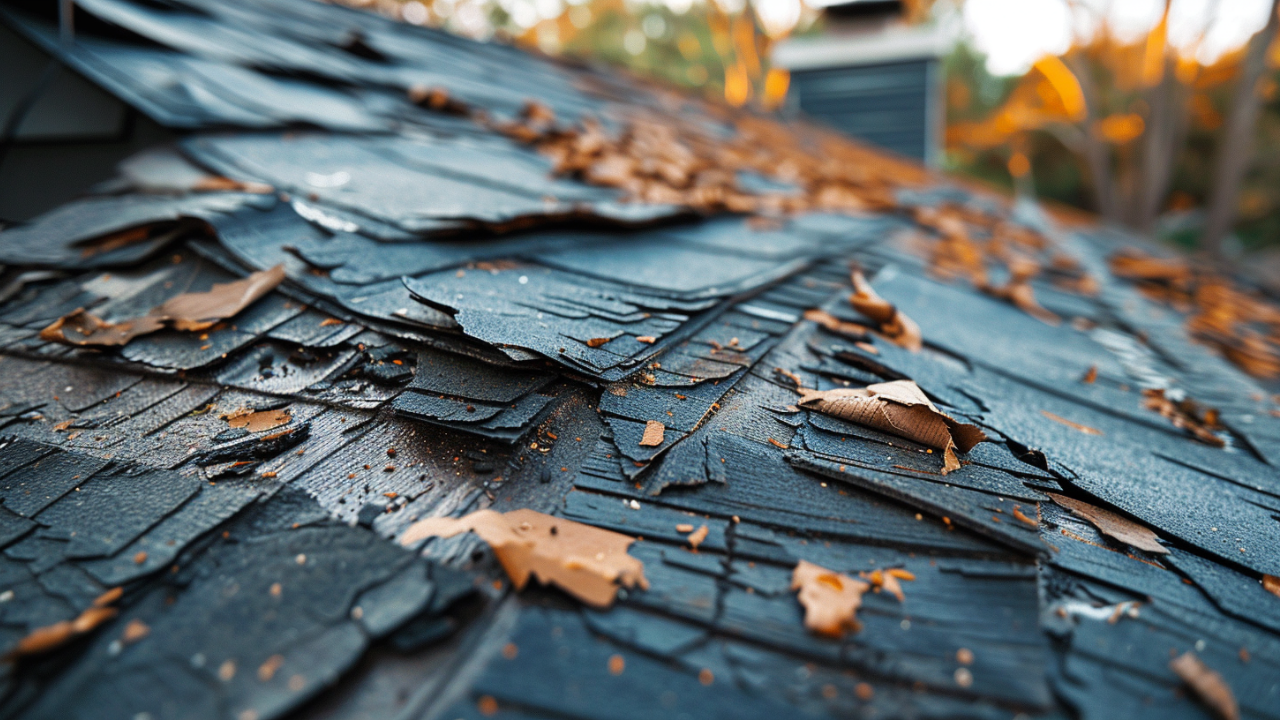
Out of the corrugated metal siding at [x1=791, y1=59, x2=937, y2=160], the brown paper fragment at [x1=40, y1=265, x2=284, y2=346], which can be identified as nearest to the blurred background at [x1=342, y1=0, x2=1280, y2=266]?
the corrugated metal siding at [x1=791, y1=59, x2=937, y2=160]

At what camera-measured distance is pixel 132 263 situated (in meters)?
1.54

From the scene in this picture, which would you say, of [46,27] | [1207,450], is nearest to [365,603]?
[1207,450]

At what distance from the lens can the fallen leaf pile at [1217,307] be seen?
105 inches

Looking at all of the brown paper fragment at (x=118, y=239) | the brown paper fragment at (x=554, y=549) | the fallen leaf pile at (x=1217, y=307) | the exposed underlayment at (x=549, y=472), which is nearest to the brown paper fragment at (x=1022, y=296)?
the exposed underlayment at (x=549, y=472)

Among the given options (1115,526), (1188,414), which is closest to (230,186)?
(1115,526)

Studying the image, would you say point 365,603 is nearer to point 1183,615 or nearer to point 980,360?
point 1183,615

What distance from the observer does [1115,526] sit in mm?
1023

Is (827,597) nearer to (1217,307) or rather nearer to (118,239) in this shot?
(118,239)

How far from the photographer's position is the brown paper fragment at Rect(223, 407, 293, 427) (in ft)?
3.54

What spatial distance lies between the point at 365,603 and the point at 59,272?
1414mm

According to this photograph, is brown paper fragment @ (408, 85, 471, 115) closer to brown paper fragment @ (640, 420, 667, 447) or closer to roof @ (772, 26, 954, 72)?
brown paper fragment @ (640, 420, 667, 447)

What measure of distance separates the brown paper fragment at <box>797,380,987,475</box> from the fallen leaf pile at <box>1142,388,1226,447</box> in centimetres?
94

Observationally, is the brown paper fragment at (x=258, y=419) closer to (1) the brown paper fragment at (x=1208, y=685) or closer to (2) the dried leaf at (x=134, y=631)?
(2) the dried leaf at (x=134, y=631)

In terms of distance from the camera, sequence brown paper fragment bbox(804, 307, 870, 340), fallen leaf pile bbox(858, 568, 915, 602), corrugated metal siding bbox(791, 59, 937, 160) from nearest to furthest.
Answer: fallen leaf pile bbox(858, 568, 915, 602)
brown paper fragment bbox(804, 307, 870, 340)
corrugated metal siding bbox(791, 59, 937, 160)
